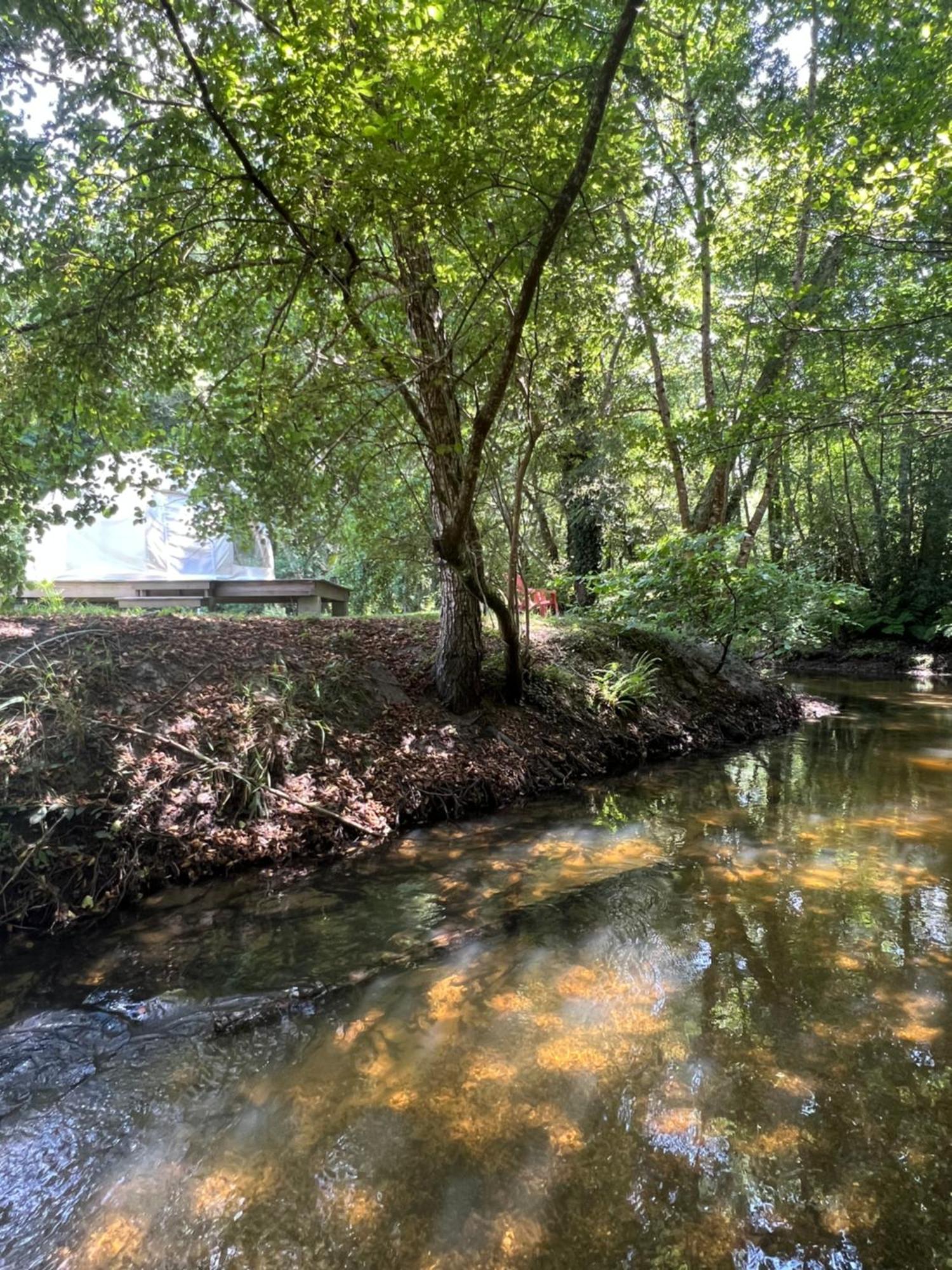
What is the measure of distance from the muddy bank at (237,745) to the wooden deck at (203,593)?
1906mm

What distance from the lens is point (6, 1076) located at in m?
2.57

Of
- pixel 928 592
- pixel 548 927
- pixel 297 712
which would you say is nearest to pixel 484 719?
pixel 297 712

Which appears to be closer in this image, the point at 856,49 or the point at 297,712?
the point at 297,712

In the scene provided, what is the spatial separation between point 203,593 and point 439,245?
6.39m

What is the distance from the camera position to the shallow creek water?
190cm

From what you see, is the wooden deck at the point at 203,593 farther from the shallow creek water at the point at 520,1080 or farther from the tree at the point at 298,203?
the shallow creek water at the point at 520,1080

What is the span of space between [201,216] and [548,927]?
5588 mm

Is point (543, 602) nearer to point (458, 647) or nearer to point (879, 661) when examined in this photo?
point (458, 647)

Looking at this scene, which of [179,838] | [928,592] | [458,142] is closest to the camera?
[458,142]

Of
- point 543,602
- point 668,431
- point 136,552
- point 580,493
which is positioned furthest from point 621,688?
point 136,552

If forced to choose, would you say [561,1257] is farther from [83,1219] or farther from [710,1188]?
[83,1219]

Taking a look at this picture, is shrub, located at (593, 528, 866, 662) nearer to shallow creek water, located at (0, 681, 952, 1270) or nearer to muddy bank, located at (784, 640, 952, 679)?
shallow creek water, located at (0, 681, 952, 1270)

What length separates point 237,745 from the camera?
483 cm

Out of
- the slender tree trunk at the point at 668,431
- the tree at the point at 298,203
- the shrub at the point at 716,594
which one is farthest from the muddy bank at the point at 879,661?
the tree at the point at 298,203
